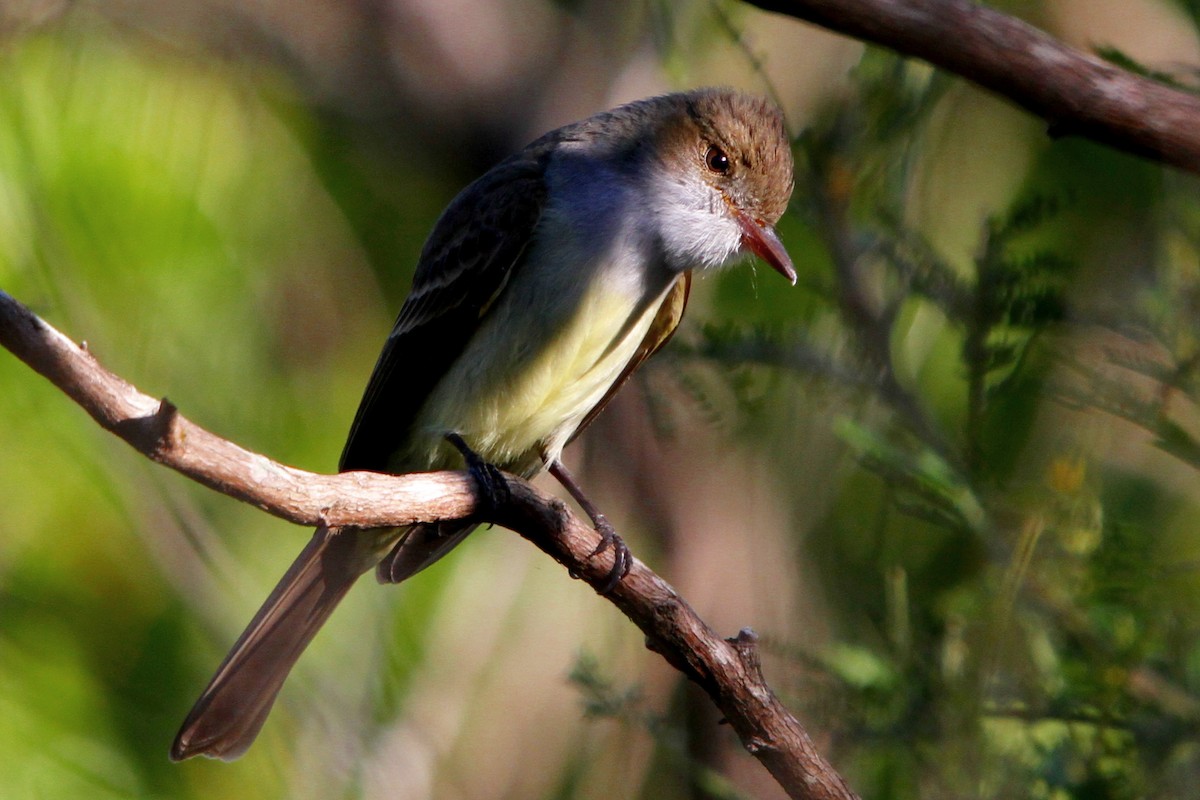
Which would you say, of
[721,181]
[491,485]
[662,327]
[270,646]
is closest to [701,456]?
[662,327]

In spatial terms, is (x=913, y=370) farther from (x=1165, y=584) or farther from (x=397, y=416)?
(x=397, y=416)

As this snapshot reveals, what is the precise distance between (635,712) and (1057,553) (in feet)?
3.90

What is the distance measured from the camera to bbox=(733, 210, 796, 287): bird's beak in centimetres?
325

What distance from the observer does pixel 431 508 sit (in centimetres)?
262

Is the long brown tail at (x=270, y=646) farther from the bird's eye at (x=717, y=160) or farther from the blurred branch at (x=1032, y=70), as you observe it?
the blurred branch at (x=1032, y=70)

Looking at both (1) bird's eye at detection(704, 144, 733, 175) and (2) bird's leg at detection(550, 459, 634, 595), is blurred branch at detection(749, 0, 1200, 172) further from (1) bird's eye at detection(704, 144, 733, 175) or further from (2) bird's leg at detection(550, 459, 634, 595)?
(2) bird's leg at detection(550, 459, 634, 595)

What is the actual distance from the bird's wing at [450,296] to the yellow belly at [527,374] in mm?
58

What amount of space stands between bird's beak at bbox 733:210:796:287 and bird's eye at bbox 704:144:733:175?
4.8 inches

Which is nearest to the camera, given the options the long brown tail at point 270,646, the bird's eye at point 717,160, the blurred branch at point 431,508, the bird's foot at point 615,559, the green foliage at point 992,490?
the blurred branch at point 431,508

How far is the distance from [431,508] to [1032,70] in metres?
1.49

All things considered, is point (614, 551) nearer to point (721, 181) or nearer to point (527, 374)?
point (527, 374)

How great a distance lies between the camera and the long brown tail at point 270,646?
3.25 m

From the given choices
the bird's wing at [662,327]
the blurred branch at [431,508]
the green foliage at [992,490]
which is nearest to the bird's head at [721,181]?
the bird's wing at [662,327]

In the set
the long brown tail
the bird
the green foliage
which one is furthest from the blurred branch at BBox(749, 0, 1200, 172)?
the long brown tail
